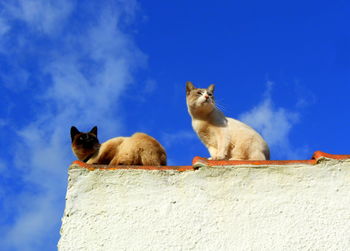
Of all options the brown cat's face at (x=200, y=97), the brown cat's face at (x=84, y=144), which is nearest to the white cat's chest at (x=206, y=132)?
the brown cat's face at (x=200, y=97)

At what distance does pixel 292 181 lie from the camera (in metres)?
4.38

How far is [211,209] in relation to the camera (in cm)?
423

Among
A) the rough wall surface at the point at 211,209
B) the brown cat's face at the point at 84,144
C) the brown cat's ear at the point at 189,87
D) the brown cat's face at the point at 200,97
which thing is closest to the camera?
the rough wall surface at the point at 211,209

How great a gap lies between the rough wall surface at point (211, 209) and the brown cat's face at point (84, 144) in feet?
9.92

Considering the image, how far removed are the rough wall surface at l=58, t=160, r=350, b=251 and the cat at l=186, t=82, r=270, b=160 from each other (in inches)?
52.7

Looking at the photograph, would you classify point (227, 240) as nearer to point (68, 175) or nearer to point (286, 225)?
point (286, 225)

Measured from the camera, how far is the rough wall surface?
4062mm

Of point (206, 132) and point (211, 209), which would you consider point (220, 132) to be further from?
point (211, 209)

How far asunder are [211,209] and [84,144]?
387 cm

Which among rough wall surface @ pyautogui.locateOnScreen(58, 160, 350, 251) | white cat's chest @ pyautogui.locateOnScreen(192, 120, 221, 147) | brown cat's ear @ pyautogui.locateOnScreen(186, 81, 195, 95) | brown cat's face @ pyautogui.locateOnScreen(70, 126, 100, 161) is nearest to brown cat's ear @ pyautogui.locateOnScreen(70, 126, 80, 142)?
brown cat's face @ pyautogui.locateOnScreen(70, 126, 100, 161)

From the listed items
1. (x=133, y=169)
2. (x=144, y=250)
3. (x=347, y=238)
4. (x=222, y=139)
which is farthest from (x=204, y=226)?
(x=222, y=139)

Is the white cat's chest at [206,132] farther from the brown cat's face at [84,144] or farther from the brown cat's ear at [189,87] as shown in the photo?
the brown cat's face at [84,144]

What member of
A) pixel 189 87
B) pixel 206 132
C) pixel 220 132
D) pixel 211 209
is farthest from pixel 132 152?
pixel 211 209

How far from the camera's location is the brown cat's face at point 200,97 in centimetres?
638
